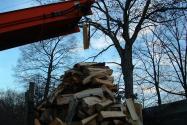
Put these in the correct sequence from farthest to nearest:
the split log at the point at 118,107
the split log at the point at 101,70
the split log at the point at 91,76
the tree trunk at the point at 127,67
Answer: the tree trunk at the point at 127,67 → the split log at the point at 101,70 → the split log at the point at 91,76 → the split log at the point at 118,107

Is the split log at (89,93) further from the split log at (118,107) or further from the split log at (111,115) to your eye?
the split log at (111,115)

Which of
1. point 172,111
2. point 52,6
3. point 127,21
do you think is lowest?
point 172,111

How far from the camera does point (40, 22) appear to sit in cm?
956

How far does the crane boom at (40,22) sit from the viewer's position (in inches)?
367

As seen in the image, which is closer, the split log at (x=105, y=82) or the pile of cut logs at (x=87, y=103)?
the pile of cut logs at (x=87, y=103)

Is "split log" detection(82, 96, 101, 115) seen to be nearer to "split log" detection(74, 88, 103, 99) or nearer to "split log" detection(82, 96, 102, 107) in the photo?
"split log" detection(82, 96, 102, 107)

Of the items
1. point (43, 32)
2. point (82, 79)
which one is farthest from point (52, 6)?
point (82, 79)

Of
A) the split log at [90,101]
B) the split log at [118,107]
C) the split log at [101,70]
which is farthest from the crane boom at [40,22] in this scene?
the split log at [118,107]

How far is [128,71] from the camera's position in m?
24.7

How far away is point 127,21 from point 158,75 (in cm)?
1206

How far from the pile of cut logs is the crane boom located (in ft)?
4.32

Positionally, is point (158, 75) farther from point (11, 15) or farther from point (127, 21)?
point (11, 15)

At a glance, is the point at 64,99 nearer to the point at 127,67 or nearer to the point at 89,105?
the point at 89,105

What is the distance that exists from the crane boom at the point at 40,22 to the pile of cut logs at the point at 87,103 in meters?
1.32
